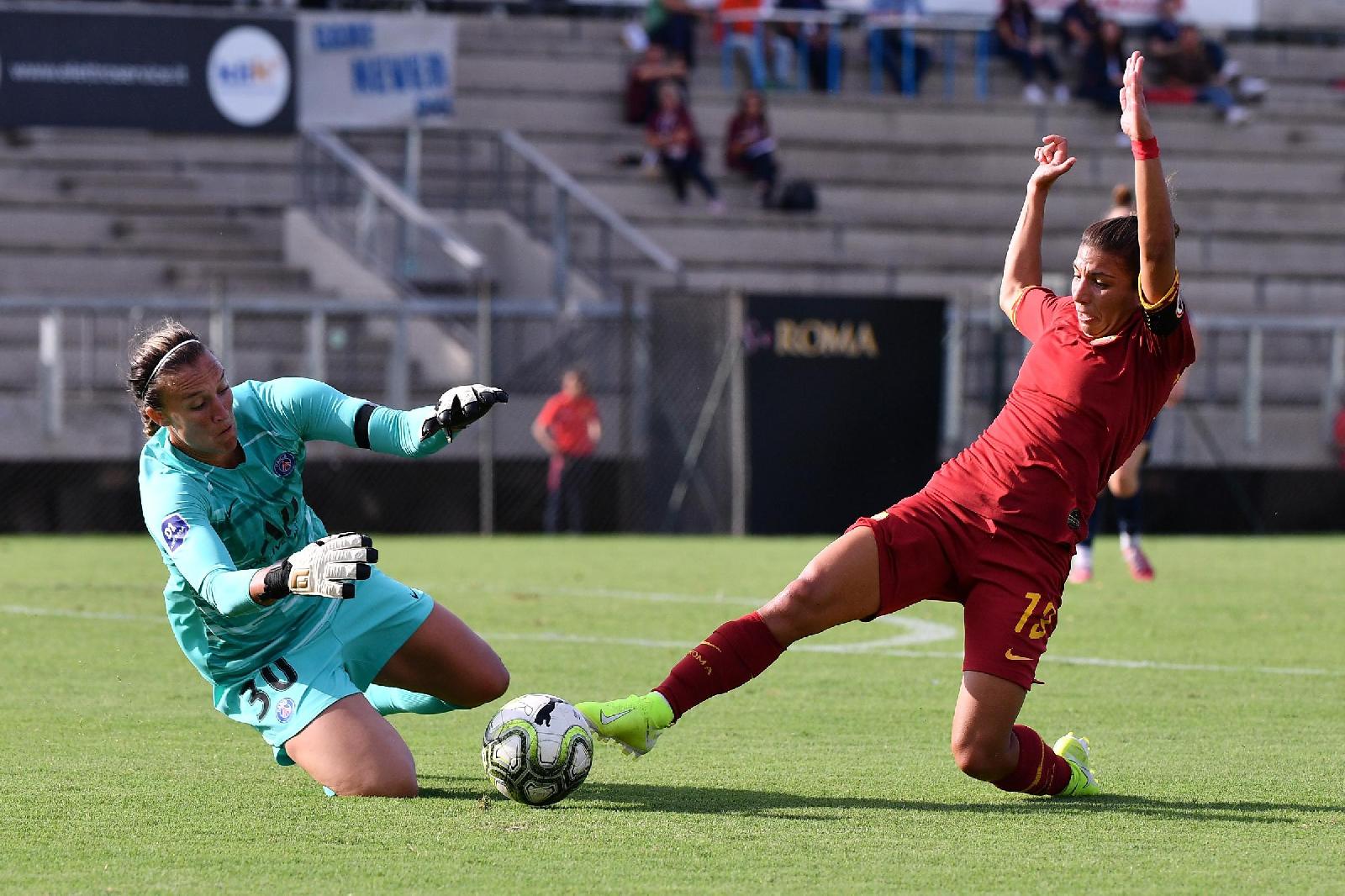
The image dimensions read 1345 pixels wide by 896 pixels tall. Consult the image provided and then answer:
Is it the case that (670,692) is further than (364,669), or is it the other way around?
(364,669)

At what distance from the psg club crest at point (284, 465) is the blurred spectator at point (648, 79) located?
18.0m

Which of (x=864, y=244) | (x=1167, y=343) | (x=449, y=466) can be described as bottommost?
(x=449, y=466)

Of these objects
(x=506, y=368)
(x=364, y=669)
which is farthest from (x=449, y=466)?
(x=364, y=669)

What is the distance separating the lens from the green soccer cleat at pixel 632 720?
5.47 metres

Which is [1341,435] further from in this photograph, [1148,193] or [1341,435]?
Result: [1148,193]

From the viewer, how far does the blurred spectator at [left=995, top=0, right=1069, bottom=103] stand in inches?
1016

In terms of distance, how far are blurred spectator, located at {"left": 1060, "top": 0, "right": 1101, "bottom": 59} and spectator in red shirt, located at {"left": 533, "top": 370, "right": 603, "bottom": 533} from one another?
431 inches

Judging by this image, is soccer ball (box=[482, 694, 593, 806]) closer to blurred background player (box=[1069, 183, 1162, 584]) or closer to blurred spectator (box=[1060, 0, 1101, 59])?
blurred background player (box=[1069, 183, 1162, 584])

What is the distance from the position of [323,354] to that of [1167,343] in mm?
13021

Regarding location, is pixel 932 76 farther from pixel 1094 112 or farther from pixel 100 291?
pixel 100 291

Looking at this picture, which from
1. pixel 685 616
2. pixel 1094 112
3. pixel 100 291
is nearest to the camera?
pixel 685 616

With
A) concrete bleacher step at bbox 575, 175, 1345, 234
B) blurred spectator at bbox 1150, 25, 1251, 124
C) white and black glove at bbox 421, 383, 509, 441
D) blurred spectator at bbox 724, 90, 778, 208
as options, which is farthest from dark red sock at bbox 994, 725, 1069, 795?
blurred spectator at bbox 1150, 25, 1251, 124

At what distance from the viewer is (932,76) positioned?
87.9ft

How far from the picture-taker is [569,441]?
17734mm
